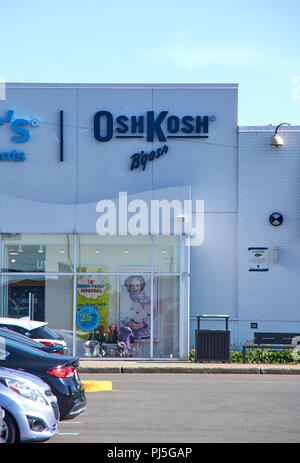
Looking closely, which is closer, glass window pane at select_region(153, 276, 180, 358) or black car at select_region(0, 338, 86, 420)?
black car at select_region(0, 338, 86, 420)

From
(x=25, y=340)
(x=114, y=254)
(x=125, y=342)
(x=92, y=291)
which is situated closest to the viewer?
(x=25, y=340)

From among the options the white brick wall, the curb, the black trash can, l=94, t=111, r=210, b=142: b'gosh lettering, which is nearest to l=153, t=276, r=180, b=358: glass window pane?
the black trash can

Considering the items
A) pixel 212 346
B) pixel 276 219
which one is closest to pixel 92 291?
pixel 212 346

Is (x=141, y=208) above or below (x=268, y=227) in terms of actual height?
above

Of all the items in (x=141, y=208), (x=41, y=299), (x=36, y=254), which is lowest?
(x=41, y=299)

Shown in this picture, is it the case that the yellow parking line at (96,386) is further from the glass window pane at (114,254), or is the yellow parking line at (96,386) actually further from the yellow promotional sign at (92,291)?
the glass window pane at (114,254)

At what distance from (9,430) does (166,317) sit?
14.9 metres

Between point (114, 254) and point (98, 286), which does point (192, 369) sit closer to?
point (98, 286)

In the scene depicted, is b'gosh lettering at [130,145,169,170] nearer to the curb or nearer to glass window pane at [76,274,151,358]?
glass window pane at [76,274,151,358]

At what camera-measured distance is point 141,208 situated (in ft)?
77.3

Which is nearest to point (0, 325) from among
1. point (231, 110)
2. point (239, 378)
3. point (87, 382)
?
point (87, 382)

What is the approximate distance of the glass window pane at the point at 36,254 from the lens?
2362 centimetres

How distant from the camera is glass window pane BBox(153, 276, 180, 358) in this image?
23.3 metres

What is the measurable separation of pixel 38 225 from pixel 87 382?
809 centimetres
